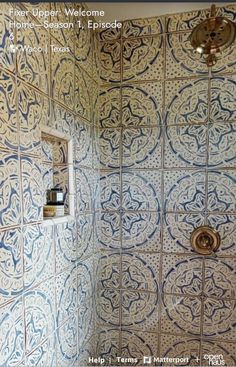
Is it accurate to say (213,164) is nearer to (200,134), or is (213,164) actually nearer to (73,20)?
(200,134)

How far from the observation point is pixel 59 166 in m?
0.73

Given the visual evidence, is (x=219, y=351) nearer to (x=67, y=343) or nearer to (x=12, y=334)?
(x=67, y=343)

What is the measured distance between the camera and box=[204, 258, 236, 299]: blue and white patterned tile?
870 mm

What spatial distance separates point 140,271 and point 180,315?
222 millimetres

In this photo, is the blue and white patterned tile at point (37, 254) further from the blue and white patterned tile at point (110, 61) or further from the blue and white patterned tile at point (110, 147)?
the blue and white patterned tile at point (110, 61)

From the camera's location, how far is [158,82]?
0.91 meters

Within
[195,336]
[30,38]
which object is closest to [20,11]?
[30,38]

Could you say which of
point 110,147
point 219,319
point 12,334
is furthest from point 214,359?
point 110,147

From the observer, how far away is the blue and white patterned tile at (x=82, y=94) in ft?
2.55

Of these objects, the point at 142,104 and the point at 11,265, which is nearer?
the point at 11,265

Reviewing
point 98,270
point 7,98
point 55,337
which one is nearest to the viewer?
point 7,98

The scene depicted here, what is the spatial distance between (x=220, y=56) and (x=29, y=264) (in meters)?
0.91

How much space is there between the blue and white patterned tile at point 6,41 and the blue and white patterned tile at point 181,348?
1044mm

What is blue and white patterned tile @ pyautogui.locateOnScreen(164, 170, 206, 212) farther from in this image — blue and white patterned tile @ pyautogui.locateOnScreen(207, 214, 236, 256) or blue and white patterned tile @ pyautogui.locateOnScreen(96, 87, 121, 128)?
blue and white patterned tile @ pyautogui.locateOnScreen(96, 87, 121, 128)
